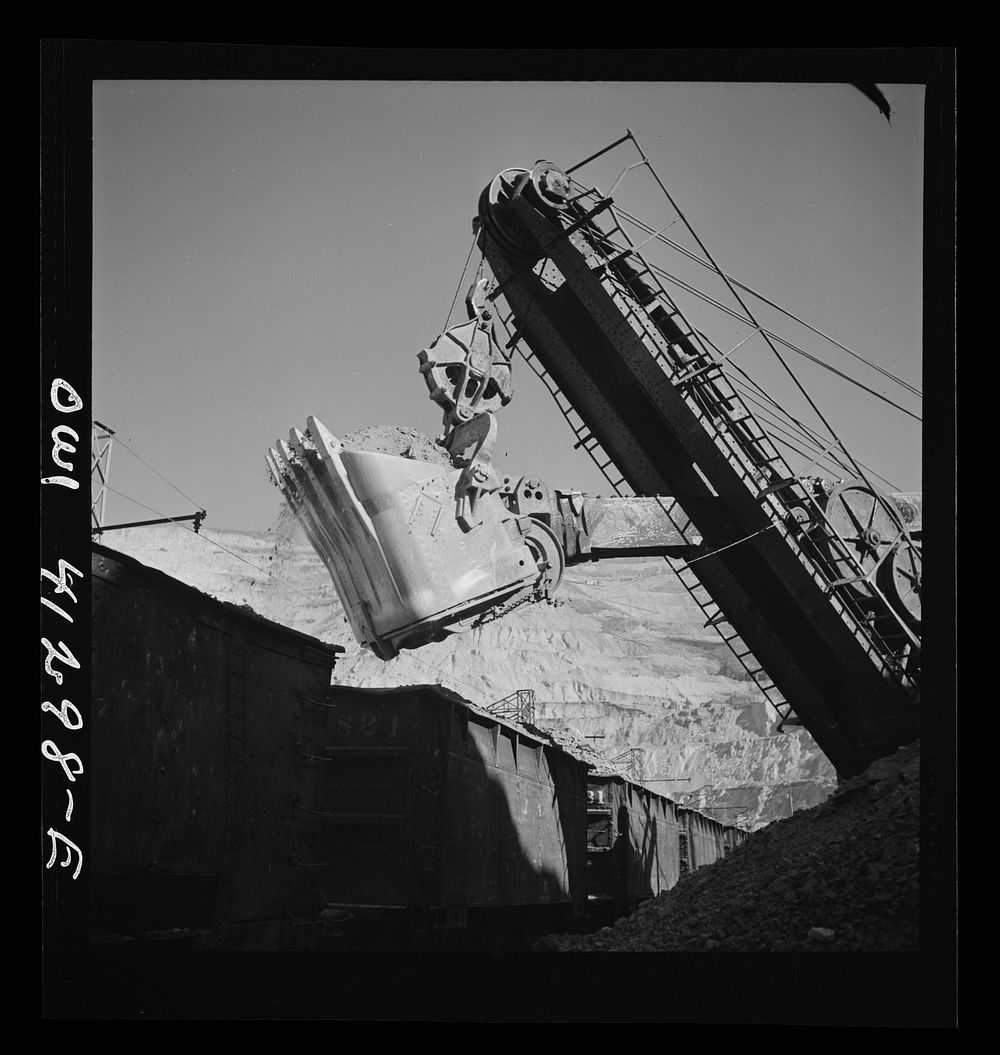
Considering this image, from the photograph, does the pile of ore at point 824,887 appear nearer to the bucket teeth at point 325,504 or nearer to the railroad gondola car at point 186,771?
the railroad gondola car at point 186,771

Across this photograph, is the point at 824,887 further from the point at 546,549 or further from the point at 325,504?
the point at 325,504

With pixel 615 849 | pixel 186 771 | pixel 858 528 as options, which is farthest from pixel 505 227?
pixel 615 849

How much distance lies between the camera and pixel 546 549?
910 centimetres

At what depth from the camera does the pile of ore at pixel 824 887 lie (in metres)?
7.01

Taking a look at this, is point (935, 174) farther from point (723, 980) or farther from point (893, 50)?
point (723, 980)

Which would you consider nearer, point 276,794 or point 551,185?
Result: point 276,794

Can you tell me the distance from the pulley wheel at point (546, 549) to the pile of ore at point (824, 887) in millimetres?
2802

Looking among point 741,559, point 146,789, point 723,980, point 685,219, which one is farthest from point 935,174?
point 146,789

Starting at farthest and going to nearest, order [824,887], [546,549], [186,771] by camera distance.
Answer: [546,549], [824,887], [186,771]

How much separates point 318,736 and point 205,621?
1.52 meters

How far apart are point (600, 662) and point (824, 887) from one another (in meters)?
42.0

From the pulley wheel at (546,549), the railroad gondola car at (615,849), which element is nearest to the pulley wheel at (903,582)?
the pulley wheel at (546,549)

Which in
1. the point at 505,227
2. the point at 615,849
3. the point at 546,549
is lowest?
the point at 615,849

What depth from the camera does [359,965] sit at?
6.79m
